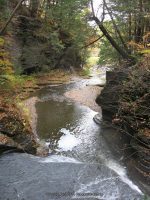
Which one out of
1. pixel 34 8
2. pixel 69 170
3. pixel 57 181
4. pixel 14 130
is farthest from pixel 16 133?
pixel 34 8

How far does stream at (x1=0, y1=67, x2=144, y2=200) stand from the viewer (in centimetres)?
726

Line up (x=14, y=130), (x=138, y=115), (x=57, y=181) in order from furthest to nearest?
(x=14, y=130)
(x=138, y=115)
(x=57, y=181)

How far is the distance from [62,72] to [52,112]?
519 inches

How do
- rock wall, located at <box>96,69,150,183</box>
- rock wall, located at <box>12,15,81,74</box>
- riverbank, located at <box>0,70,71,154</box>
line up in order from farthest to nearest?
rock wall, located at <box>12,15,81,74</box>
riverbank, located at <box>0,70,71,154</box>
rock wall, located at <box>96,69,150,183</box>

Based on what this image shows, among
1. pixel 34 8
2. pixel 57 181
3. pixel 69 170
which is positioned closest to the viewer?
pixel 57 181

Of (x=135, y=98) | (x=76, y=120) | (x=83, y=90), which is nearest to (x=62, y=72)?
(x=83, y=90)

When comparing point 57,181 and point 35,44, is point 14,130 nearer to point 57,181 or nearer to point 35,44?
point 57,181

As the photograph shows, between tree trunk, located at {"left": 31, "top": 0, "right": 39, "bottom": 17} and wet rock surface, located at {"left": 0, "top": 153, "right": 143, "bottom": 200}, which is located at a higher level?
tree trunk, located at {"left": 31, "top": 0, "right": 39, "bottom": 17}

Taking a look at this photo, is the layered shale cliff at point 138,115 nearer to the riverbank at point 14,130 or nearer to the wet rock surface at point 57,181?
the wet rock surface at point 57,181

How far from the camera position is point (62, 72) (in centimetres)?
2867

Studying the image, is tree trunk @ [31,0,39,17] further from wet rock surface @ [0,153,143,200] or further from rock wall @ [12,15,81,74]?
wet rock surface @ [0,153,143,200]

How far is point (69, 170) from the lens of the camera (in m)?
8.46

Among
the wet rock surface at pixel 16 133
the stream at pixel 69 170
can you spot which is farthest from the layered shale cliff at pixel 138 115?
the wet rock surface at pixel 16 133

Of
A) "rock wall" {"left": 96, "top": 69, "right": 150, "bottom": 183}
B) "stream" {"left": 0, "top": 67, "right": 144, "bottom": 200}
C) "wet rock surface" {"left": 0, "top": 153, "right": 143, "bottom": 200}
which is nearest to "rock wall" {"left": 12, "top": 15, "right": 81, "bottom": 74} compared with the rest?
"stream" {"left": 0, "top": 67, "right": 144, "bottom": 200}
